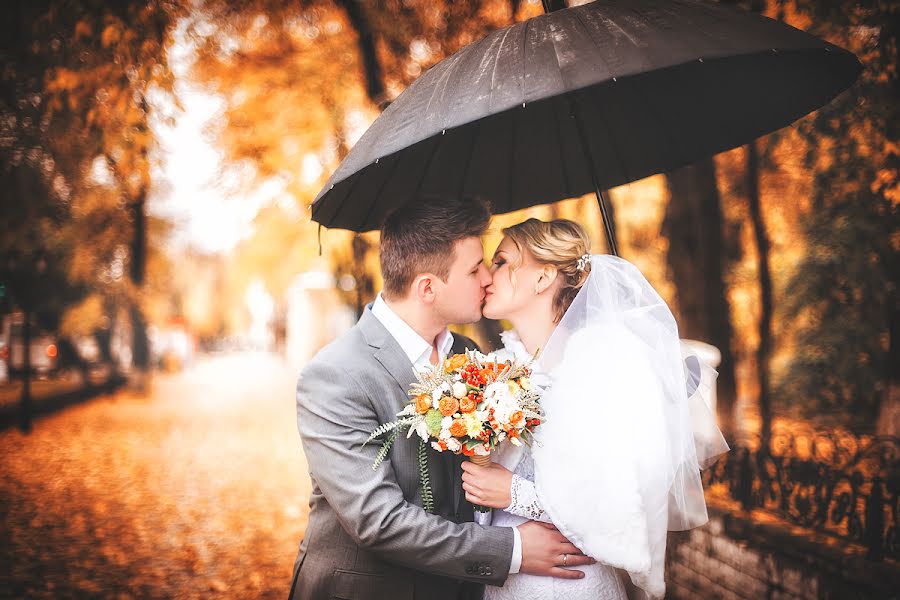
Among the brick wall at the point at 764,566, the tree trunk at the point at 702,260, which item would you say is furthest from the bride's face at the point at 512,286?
the tree trunk at the point at 702,260

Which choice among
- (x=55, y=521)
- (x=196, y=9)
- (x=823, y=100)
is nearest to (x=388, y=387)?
(x=823, y=100)

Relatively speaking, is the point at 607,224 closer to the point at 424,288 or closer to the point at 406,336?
the point at 424,288

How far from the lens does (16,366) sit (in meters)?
9.47

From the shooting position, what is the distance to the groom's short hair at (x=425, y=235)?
2.69m

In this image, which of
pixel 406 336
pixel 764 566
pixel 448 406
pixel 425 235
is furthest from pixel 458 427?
pixel 764 566

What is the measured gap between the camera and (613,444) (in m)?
2.22

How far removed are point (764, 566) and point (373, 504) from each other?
327cm

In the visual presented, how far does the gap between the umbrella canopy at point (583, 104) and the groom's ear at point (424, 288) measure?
52 cm

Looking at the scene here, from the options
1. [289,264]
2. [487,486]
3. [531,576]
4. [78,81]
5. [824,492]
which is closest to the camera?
[487,486]

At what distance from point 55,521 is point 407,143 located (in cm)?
774

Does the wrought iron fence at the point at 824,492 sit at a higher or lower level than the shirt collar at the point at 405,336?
lower

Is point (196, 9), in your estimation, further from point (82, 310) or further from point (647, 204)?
point (82, 310)

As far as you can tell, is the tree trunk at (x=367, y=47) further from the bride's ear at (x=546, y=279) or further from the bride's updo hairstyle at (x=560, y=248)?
the bride's ear at (x=546, y=279)

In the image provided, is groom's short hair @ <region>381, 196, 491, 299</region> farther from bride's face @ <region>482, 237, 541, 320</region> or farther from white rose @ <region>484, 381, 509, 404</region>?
white rose @ <region>484, 381, 509, 404</region>
